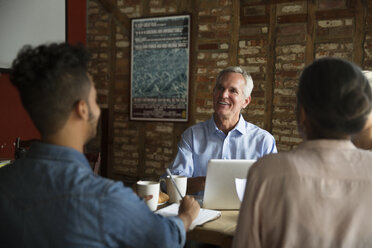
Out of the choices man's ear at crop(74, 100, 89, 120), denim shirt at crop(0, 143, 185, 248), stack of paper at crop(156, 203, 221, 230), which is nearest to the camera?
denim shirt at crop(0, 143, 185, 248)

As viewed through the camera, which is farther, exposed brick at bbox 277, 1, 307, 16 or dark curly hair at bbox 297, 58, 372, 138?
exposed brick at bbox 277, 1, 307, 16

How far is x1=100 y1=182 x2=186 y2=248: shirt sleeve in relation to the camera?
89 cm

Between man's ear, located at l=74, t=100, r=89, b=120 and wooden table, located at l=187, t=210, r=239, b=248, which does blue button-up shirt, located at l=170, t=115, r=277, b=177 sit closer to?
A: wooden table, located at l=187, t=210, r=239, b=248

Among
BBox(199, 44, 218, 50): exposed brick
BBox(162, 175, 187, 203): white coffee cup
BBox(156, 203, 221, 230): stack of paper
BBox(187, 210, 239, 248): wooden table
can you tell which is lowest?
BBox(187, 210, 239, 248): wooden table

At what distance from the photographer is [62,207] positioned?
0.87 metres

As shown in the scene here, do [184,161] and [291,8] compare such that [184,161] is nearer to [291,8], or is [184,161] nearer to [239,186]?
[239,186]

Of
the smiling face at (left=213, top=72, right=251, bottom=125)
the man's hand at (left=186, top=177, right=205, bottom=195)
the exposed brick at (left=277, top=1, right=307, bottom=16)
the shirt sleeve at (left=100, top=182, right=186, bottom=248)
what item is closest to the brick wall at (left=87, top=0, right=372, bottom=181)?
the exposed brick at (left=277, top=1, right=307, bottom=16)

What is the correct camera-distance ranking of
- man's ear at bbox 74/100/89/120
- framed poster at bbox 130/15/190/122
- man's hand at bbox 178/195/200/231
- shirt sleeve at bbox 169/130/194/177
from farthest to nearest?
framed poster at bbox 130/15/190/122 < shirt sleeve at bbox 169/130/194/177 < man's hand at bbox 178/195/200/231 < man's ear at bbox 74/100/89/120

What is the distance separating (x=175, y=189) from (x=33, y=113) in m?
0.83

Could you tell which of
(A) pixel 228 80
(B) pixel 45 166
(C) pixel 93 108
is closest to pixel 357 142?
(A) pixel 228 80

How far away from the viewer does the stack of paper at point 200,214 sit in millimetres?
1344

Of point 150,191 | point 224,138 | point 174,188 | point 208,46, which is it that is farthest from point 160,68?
point 150,191

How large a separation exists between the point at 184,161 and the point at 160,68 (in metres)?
1.95

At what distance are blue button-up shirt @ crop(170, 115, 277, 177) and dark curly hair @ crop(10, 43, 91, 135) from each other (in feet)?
4.35
